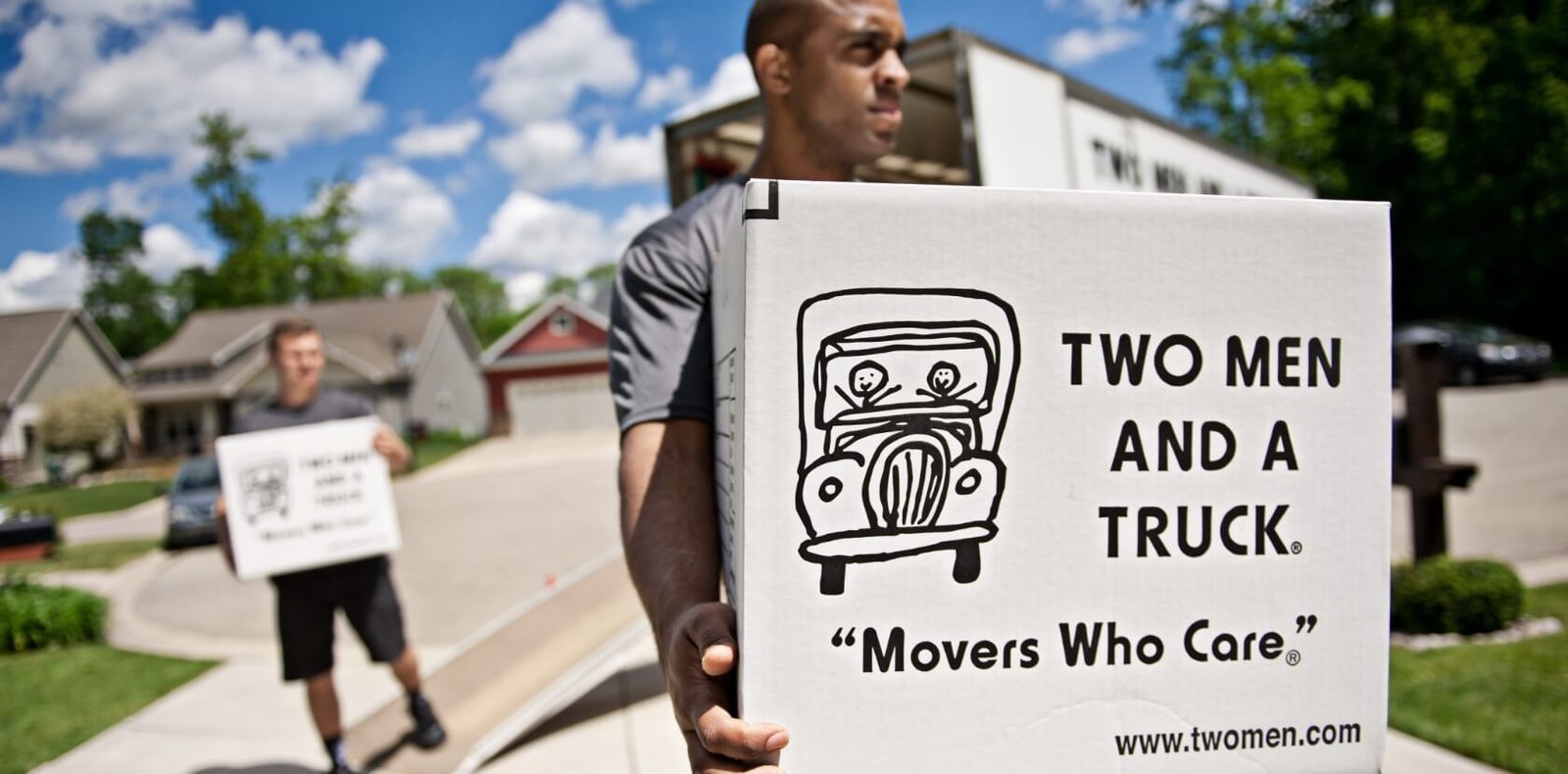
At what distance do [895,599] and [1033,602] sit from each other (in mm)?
140

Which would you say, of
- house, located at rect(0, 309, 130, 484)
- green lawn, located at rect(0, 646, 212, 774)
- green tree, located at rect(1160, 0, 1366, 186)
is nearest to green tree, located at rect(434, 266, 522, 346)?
green tree, located at rect(1160, 0, 1366, 186)

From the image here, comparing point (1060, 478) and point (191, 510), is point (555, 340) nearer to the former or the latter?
point (191, 510)

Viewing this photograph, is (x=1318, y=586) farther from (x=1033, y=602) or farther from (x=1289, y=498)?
(x=1033, y=602)

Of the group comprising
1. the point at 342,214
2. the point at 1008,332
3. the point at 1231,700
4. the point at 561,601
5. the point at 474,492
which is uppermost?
the point at 342,214

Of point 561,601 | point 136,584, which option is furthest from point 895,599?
point 136,584

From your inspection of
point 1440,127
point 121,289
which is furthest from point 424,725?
point 121,289

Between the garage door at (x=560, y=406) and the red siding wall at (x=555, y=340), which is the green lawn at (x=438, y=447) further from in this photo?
the red siding wall at (x=555, y=340)

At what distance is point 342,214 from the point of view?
4603 cm

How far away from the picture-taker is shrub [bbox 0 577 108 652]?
6895 millimetres

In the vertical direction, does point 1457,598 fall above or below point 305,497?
below

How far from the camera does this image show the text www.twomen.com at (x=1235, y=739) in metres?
0.97

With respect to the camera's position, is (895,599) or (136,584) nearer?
(895,599)

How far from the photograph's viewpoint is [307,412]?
406cm

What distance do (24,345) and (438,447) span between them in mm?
20967
